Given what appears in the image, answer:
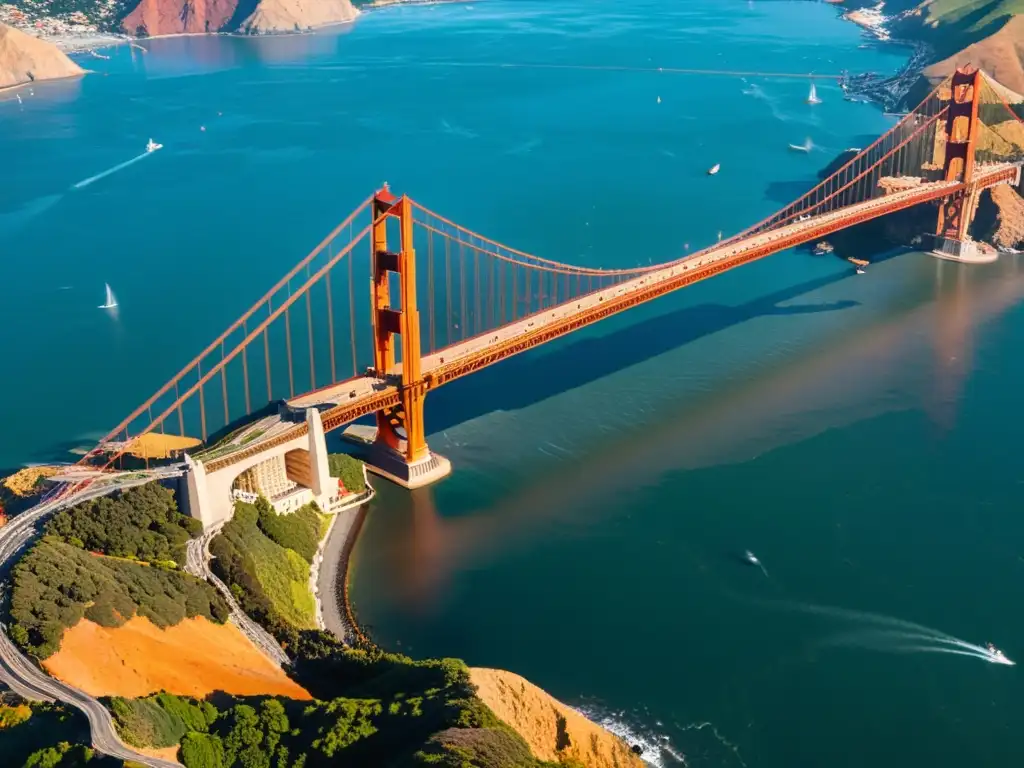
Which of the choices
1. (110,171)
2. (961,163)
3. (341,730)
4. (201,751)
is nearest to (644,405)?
(341,730)

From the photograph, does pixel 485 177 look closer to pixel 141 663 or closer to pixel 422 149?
pixel 422 149

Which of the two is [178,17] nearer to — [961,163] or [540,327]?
[961,163]

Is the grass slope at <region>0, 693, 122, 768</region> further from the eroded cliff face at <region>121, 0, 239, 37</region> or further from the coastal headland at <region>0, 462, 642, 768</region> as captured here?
the eroded cliff face at <region>121, 0, 239, 37</region>

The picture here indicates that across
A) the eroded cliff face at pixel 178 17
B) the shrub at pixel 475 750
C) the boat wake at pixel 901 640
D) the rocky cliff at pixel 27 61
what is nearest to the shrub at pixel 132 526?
the shrub at pixel 475 750

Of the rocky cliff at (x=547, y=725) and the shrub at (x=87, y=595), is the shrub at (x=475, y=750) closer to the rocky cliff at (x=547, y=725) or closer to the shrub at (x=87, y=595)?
the rocky cliff at (x=547, y=725)

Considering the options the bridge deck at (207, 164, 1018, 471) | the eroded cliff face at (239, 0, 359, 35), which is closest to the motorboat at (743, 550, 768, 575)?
the bridge deck at (207, 164, 1018, 471)

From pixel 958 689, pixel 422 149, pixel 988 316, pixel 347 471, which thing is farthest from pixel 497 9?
pixel 958 689
